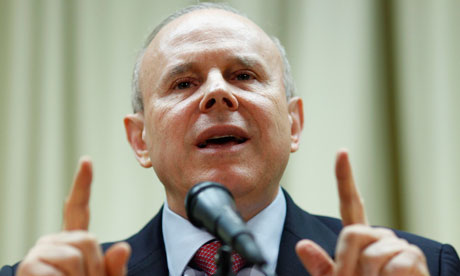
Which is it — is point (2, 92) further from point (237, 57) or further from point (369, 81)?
point (369, 81)

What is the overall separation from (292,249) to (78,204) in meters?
0.71

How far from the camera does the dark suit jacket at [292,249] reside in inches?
65.2

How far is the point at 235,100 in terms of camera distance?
5.45ft

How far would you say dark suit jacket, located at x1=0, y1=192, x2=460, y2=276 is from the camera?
1656mm

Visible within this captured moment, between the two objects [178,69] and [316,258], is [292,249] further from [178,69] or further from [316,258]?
[178,69]

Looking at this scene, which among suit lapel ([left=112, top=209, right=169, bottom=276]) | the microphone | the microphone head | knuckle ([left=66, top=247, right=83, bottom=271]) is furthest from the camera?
suit lapel ([left=112, top=209, right=169, bottom=276])

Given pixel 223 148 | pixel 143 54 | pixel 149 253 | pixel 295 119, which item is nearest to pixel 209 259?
pixel 149 253

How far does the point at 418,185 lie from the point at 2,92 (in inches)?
87.4

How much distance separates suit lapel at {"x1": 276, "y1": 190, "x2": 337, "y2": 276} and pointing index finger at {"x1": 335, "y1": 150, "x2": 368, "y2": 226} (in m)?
0.39

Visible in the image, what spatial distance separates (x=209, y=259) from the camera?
163cm

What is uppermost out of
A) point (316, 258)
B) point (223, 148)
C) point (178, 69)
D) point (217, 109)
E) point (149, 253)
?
point (178, 69)

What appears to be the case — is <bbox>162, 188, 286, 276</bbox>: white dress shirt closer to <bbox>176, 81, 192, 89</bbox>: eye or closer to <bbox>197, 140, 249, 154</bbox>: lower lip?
<bbox>197, 140, 249, 154</bbox>: lower lip

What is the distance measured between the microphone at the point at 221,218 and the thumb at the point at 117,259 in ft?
0.66

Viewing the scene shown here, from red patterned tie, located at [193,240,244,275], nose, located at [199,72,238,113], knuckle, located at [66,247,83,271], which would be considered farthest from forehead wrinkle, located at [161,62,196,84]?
knuckle, located at [66,247,83,271]
